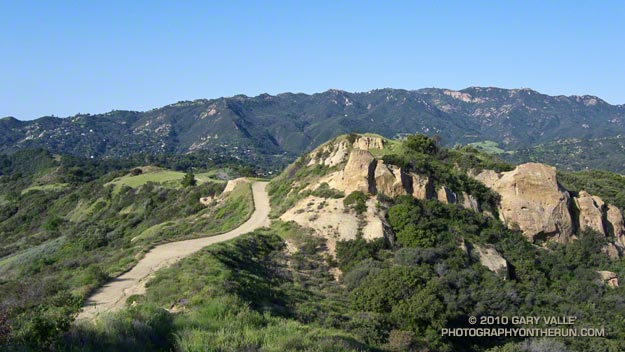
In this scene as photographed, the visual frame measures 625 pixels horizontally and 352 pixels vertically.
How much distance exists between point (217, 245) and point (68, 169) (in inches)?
3396

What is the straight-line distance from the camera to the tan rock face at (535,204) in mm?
32500

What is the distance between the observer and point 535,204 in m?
33.2

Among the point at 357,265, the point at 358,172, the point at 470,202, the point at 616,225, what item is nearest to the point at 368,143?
the point at 470,202

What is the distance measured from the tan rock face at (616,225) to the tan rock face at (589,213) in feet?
3.17

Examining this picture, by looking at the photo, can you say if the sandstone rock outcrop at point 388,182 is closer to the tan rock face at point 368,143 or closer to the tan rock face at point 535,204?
the tan rock face at point 535,204

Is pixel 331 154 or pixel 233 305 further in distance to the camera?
pixel 331 154

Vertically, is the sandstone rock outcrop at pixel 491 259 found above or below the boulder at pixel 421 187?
below

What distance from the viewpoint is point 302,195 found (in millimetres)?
32531

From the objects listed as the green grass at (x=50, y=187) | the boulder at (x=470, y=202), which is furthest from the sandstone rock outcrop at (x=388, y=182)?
the green grass at (x=50, y=187)

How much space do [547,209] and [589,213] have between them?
4234 millimetres

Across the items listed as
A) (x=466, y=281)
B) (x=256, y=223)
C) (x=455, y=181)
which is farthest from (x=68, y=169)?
(x=466, y=281)

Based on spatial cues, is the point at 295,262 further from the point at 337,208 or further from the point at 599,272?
the point at 599,272

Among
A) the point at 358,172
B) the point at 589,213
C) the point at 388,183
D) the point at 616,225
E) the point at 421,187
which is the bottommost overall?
the point at 616,225

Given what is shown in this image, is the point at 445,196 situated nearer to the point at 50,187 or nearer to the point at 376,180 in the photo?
the point at 376,180
